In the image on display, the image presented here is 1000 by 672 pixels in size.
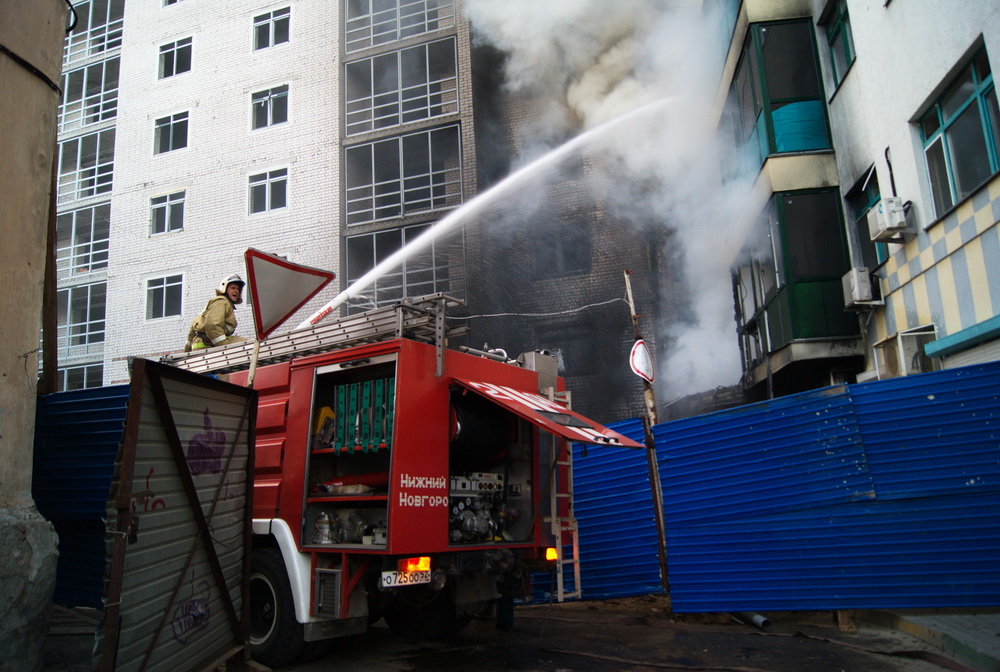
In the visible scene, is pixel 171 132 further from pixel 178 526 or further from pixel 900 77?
pixel 178 526

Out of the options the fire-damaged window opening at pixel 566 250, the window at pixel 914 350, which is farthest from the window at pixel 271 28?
the window at pixel 914 350

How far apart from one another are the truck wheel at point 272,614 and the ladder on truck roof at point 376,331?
1.73 meters

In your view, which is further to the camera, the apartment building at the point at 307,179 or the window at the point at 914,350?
the apartment building at the point at 307,179

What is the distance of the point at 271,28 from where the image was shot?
19.9m

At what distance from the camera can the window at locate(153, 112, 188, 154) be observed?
20250 millimetres

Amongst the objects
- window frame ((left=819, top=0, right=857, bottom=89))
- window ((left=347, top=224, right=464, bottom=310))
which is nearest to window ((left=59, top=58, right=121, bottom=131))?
window ((left=347, top=224, right=464, bottom=310))

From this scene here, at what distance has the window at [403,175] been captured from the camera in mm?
17906

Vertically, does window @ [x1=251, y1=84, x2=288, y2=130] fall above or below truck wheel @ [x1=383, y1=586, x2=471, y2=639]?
above

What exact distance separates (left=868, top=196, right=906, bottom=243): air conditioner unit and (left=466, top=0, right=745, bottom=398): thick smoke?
589 cm

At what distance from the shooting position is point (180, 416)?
4246 mm

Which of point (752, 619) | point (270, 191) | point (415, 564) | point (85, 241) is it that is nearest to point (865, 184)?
point (752, 619)

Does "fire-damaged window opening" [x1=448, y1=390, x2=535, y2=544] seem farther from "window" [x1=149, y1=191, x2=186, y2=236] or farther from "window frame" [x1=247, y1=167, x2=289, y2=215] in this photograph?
"window" [x1=149, y1=191, x2=186, y2=236]

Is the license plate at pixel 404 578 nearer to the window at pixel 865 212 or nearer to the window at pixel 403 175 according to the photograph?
the window at pixel 865 212

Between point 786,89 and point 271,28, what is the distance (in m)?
14.5
